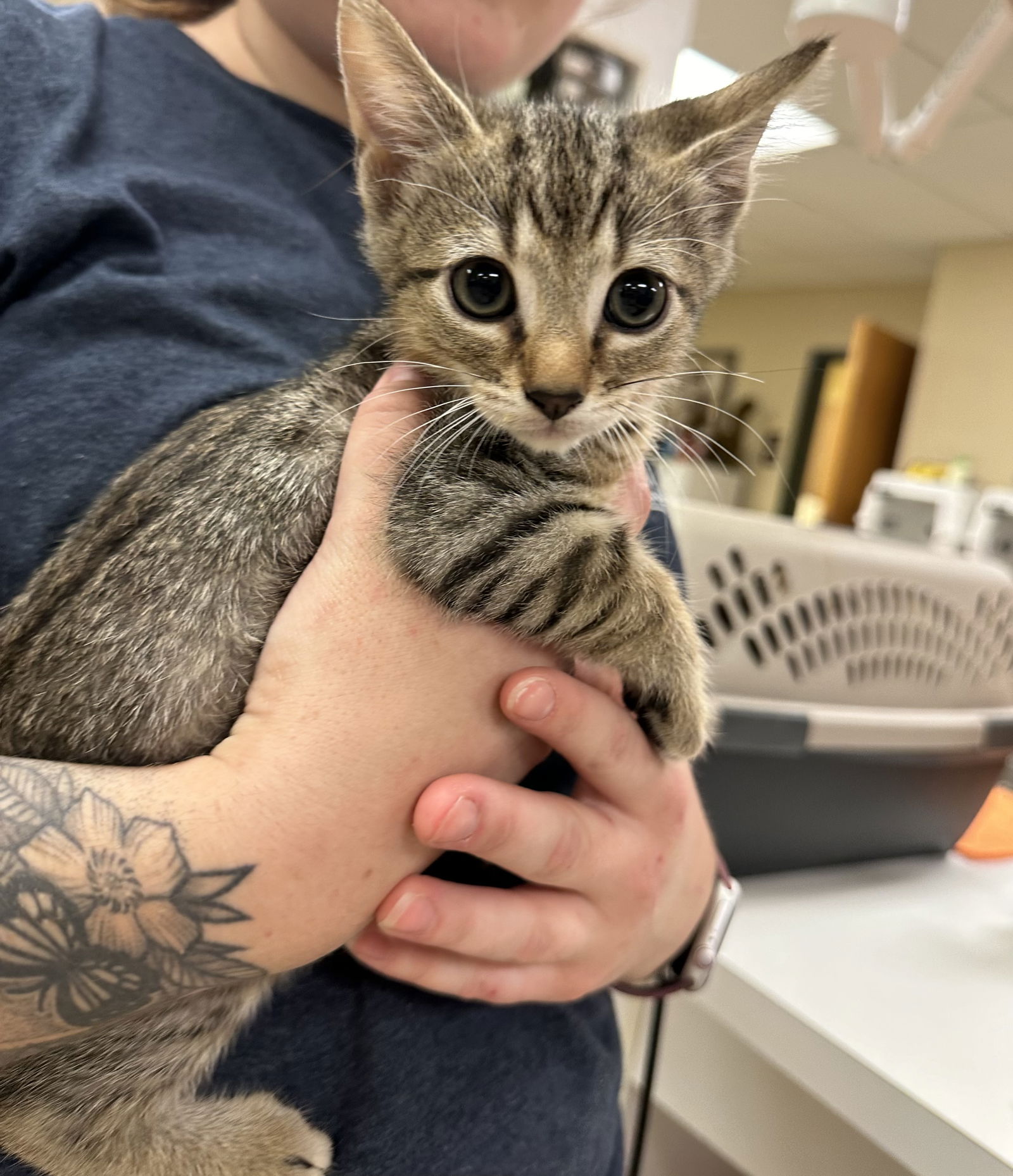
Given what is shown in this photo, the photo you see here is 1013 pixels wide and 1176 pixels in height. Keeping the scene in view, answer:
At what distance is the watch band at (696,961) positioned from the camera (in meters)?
0.96

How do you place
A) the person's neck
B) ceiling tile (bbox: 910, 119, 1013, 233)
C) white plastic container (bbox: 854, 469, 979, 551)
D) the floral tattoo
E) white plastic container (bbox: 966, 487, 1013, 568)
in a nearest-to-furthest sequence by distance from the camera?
1. the floral tattoo
2. the person's neck
3. ceiling tile (bbox: 910, 119, 1013, 233)
4. white plastic container (bbox: 966, 487, 1013, 568)
5. white plastic container (bbox: 854, 469, 979, 551)

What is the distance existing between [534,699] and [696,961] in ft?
1.45

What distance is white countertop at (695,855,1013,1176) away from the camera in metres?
0.89

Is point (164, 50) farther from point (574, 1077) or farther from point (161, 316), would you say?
point (574, 1077)

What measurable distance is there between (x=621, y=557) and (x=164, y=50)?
80 cm

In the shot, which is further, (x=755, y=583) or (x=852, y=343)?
(x=852, y=343)

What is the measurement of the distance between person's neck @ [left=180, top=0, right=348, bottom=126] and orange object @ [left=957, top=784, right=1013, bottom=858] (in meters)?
1.54

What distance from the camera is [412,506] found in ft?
2.58

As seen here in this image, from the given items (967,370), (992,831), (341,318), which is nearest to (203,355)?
(341,318)

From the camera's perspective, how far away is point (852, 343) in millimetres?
6094

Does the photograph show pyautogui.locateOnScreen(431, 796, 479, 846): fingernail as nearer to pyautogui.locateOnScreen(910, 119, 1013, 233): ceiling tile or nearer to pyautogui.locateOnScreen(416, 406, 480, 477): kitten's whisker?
pyautogui.locateOnScreen(416, 406, 480, 477): kitten's whisker

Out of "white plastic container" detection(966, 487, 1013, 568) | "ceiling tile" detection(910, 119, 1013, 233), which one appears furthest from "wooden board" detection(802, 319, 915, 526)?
"white plastic container" detection(966, 487, 1013, 568)

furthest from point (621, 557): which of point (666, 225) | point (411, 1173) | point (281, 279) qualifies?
point (411, 1173)

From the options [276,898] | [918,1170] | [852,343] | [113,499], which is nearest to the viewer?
[276,898]
